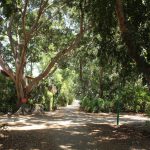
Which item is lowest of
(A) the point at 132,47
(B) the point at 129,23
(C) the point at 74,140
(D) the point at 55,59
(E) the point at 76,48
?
(C) the point at 74,140

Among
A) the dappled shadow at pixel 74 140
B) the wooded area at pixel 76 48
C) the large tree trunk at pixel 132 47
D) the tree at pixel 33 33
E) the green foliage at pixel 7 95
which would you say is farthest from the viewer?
the green foliage at pixel 7 95

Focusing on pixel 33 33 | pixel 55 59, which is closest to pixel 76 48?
pixel 55 59

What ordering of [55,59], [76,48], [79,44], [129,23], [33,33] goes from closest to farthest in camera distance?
[129,23], [33,33], [55,59], [79,44], [76,48]

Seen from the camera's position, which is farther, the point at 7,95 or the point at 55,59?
the point at 7,95

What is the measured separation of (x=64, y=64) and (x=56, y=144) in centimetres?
1927

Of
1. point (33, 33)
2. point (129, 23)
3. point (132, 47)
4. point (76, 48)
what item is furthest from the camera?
point (76, 48)

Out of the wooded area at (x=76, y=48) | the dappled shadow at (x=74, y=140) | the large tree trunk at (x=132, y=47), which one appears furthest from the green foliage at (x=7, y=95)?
the large tree trunk at (x=132, y=47)

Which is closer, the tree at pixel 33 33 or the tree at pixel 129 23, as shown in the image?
the tree at pixel 129 23

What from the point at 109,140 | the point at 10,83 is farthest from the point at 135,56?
the point at 10,83

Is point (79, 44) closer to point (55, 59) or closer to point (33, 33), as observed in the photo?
point (55, 59)

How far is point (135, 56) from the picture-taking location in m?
13.4

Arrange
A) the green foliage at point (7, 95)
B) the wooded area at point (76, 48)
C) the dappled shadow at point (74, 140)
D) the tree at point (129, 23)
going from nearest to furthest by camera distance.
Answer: the dappled shadow at point (74, 140) < the tree at point (129, 23) < the wooded area at point (76, 48) < the green foliage at point (7, 95)

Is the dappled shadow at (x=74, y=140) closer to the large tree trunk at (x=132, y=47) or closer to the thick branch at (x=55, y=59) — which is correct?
the large tree trunk at (x=132, y=47)

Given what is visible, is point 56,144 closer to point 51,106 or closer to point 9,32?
point 9,32
